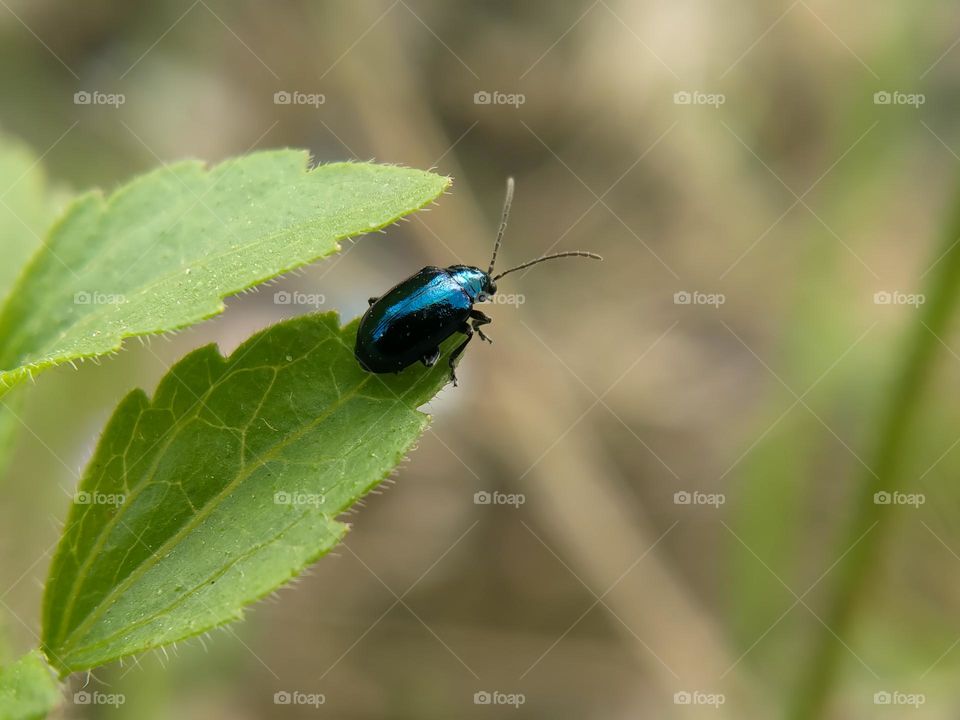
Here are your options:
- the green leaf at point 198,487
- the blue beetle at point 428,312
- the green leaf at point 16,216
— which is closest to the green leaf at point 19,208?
the green leaf at point 16,216

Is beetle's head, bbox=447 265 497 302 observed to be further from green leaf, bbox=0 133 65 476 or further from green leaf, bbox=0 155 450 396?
green leaf, bbox=0 133 65 476

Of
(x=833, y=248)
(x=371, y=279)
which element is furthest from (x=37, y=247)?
(x=833, y=248)

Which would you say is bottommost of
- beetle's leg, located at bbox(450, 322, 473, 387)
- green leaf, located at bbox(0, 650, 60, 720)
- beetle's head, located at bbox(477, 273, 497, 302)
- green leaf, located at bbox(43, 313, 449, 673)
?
green leaf, located at bbox(0, 650, 60, 720)

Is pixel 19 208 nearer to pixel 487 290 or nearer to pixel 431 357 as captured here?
pixel 431 357

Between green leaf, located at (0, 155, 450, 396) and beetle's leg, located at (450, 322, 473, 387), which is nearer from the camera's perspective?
green leaf, located at (0, 155, 450, 396)

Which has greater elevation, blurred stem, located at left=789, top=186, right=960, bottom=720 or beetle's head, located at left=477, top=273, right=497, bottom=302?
beetle's head, located at left=477, top=273, right=497, bottom=302

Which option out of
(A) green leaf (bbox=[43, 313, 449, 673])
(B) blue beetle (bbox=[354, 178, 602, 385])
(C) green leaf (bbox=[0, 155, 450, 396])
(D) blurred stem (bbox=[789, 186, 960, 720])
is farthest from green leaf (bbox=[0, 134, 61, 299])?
(D) blurred stem (bbox=[789, 186, 960, 720])

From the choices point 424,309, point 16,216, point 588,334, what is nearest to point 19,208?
point 16,216
